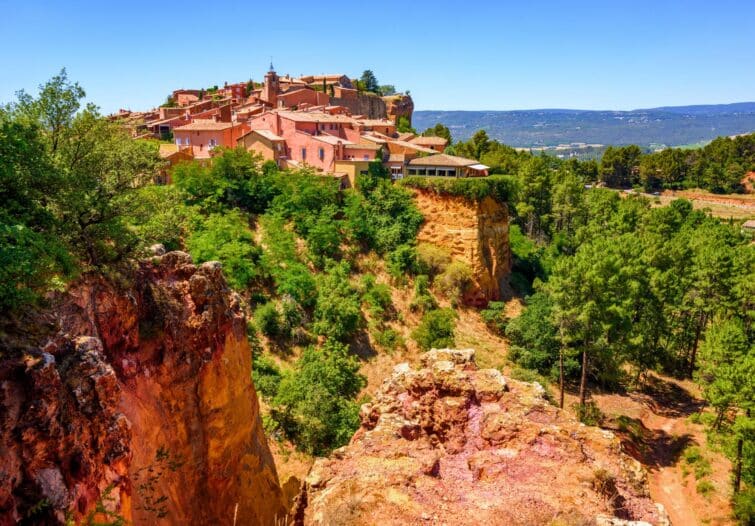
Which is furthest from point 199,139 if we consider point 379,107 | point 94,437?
point 379,107

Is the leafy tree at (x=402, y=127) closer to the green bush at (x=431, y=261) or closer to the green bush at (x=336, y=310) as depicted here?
the green bush at (x=431, y=261)

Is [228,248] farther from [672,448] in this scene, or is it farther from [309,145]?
[672,448]

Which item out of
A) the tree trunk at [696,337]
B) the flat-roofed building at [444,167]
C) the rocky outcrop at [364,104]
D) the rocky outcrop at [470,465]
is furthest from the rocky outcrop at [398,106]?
the rocky outcrop at [470,465]

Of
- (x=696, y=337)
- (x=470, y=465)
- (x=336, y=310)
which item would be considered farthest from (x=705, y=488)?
(x=336, y=310)

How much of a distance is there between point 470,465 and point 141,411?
8.44 metres

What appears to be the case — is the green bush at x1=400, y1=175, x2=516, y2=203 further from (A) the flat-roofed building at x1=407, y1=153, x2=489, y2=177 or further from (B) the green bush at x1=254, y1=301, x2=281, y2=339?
(B) the green bush at x1=254, y1=301, x2=281, y2=339

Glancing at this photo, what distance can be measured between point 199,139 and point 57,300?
44.4m

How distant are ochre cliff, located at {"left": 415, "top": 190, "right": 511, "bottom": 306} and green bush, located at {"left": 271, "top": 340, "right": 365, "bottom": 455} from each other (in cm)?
1796

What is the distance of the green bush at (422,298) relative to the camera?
41031mm

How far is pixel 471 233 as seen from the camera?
4434cm

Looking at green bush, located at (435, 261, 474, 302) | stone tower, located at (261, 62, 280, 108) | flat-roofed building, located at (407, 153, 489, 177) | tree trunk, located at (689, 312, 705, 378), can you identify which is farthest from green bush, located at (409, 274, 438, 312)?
stone tower, located at (261, 62, 280, 108)

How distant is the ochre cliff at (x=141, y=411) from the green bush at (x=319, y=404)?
5077mm

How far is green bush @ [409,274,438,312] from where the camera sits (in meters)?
41.0

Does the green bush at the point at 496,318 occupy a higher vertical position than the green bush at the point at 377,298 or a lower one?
lower
